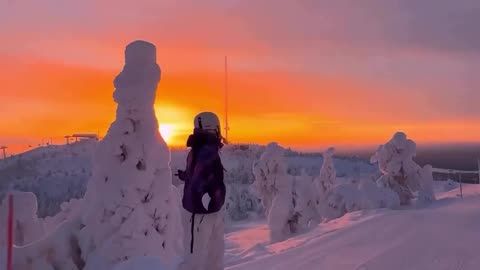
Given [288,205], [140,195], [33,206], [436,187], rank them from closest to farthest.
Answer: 1. [140,195]
2. [33,206]
3. [288,205]
4. [436,187]

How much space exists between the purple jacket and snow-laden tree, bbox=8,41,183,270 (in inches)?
170

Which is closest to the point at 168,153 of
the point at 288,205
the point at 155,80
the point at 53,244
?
the point at 155,80

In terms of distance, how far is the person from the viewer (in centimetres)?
552

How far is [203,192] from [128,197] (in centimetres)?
469

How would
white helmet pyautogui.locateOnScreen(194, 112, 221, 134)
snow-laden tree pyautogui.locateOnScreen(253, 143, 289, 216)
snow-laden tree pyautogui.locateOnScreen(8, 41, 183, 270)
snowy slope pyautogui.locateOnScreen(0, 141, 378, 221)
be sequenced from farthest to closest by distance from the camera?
snowy slope pyautogui.locateOnScreen(0, 141, 378, 221), snow-laden tree pyautogui.locateOnScreen(253, 143, 289, 216), snow-laden tree pyautogui.locateOnScreen(8, 41, 183, 270), white helmet pyautogui.locateOnScreen(194, 112, 221, 134)

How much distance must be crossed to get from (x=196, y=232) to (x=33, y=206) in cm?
886

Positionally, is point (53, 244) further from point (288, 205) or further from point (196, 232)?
point (288, 205)

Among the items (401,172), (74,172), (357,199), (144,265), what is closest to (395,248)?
(144,265)

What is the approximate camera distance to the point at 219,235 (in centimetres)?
587

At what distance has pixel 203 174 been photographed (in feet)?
18.0

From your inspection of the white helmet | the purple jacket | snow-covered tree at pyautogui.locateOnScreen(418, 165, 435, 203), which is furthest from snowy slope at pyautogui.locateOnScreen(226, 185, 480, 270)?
snow-covered tree at pyautogui.locateOnScreen(418, 165, 435, 203)

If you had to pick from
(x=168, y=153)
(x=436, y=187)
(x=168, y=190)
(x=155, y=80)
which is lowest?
(x=436, y=187)

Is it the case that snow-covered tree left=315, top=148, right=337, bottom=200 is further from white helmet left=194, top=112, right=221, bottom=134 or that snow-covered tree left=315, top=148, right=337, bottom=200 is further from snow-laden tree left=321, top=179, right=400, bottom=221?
white helmet left=194, top=112, right=221, bottom=134

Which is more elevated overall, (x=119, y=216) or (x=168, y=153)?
(x=168, y=153)
